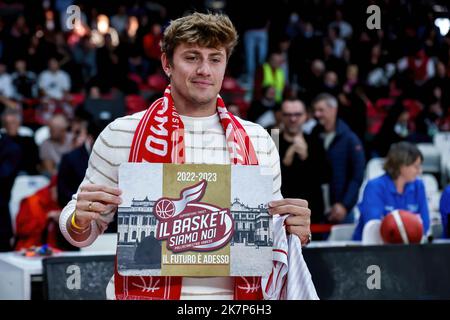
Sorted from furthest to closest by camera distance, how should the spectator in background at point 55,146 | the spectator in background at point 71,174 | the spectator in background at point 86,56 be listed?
1. the spectator in background at point 86,56
2. the spectator in background at point 55,146
3. the spectator in background at point 71,174

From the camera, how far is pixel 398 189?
6.31m

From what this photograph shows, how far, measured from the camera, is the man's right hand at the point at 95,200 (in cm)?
233

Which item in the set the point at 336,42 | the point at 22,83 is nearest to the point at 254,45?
the point at 336,42

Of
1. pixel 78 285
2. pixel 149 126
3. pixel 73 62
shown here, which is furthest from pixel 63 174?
pixel 73 62

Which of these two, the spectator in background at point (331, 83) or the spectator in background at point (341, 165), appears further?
the spectator in background at point (331, 83)

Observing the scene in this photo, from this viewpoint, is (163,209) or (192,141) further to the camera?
(192,141)

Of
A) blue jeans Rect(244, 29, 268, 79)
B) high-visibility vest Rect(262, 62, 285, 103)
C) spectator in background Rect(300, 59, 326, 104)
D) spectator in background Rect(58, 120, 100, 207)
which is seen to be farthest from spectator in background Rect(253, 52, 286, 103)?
spectator in background Rect(58, 120, 100, 207)

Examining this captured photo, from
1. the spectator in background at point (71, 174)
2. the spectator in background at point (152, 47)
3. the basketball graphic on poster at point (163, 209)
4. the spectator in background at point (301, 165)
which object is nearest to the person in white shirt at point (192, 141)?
the basketball graphic on poster at point (163, 209)

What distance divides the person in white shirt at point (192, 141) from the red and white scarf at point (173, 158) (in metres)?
0.02

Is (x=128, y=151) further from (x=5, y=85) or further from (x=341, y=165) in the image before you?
(x=5, y=85)

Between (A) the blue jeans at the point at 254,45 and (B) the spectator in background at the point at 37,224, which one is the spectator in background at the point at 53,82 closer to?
(A) the blue jeans at the point at 254,45

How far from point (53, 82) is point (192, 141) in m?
11.7

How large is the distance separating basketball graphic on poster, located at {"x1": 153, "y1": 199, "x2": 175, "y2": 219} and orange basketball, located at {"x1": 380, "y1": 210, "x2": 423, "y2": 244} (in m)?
3.40

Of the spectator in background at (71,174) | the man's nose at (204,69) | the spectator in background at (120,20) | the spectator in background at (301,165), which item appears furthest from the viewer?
the spectator in background at (120,20)
